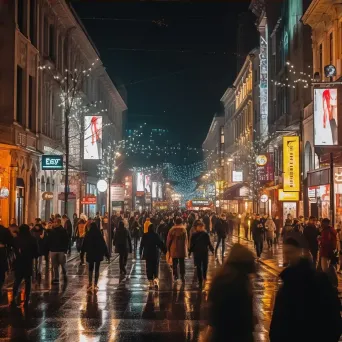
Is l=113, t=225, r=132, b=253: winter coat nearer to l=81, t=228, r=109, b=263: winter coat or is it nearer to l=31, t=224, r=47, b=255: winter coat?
l=31, t=224, r=47, b=255: winter coat

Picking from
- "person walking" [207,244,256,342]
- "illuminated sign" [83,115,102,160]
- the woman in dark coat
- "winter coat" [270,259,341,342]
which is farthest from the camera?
"illuminated sign" [83,115,102,160]

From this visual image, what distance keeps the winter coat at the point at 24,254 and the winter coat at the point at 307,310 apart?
1034 cm

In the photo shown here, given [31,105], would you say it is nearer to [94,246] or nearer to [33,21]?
[33,21]

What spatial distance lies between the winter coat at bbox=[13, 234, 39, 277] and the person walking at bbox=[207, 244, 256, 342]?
30.1ft

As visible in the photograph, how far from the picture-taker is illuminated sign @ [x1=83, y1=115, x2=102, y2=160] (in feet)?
156

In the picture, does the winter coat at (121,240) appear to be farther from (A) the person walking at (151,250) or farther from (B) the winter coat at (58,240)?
(A) the person walking at (151,250)

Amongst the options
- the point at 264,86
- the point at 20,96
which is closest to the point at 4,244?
the point at 20,96

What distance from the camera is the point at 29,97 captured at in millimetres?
38469

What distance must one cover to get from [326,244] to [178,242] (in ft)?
13.3

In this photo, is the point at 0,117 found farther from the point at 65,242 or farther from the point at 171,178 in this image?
the point at 171,178

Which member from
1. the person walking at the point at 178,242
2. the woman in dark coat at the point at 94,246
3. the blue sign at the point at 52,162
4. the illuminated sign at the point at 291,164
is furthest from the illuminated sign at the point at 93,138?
the woman in dark coat at the point at 94,246

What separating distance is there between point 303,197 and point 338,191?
10.1m

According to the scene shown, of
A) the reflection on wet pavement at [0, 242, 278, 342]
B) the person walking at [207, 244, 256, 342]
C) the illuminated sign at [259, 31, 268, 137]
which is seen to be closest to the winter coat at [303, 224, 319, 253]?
the reflection on wet pavement at [0, 242, 278, 342]

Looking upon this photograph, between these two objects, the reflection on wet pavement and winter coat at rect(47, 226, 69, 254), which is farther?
winter coat at rect(47, 226, 69, 254)
